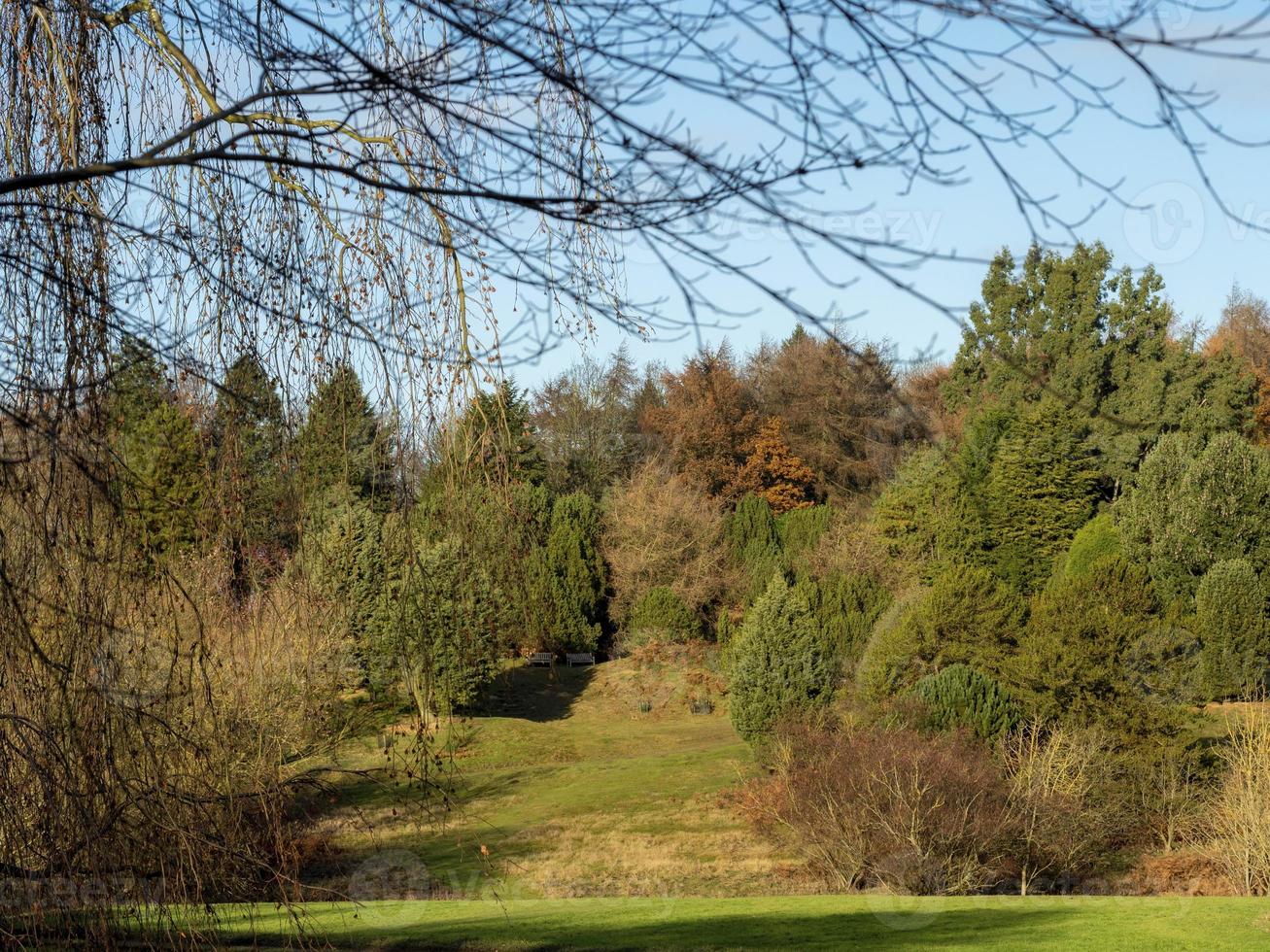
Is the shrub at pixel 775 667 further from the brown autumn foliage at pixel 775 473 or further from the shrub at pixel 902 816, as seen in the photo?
the brown autumn foliage at pixel 775 473

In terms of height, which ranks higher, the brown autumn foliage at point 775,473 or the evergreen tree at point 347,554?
the brown autumn foliage at point 775,473

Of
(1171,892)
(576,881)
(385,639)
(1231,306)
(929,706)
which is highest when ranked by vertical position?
(1231,306)

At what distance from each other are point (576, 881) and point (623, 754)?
7332 mm

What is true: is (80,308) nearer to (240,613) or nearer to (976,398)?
(240,613)

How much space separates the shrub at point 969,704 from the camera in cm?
1500

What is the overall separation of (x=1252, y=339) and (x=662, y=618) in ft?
62.2

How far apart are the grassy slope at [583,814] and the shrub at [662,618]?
1.64 metres

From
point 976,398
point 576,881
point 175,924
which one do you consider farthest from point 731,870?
point 976,398

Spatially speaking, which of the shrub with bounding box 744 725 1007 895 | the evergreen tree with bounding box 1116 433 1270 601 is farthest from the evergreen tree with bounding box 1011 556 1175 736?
the evergreen tree with bounding box 1116 433 1270 601

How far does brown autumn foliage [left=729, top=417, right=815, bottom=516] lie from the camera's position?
99.0 ft

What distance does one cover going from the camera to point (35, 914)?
8.17ft

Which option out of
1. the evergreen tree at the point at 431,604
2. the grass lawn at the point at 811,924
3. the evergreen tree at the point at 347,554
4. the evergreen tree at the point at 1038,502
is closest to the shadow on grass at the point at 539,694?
the evergreen tree at the point at 1038,502

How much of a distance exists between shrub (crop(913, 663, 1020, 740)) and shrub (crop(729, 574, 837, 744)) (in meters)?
2.21

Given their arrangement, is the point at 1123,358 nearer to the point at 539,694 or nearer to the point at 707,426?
the point at 707,426
